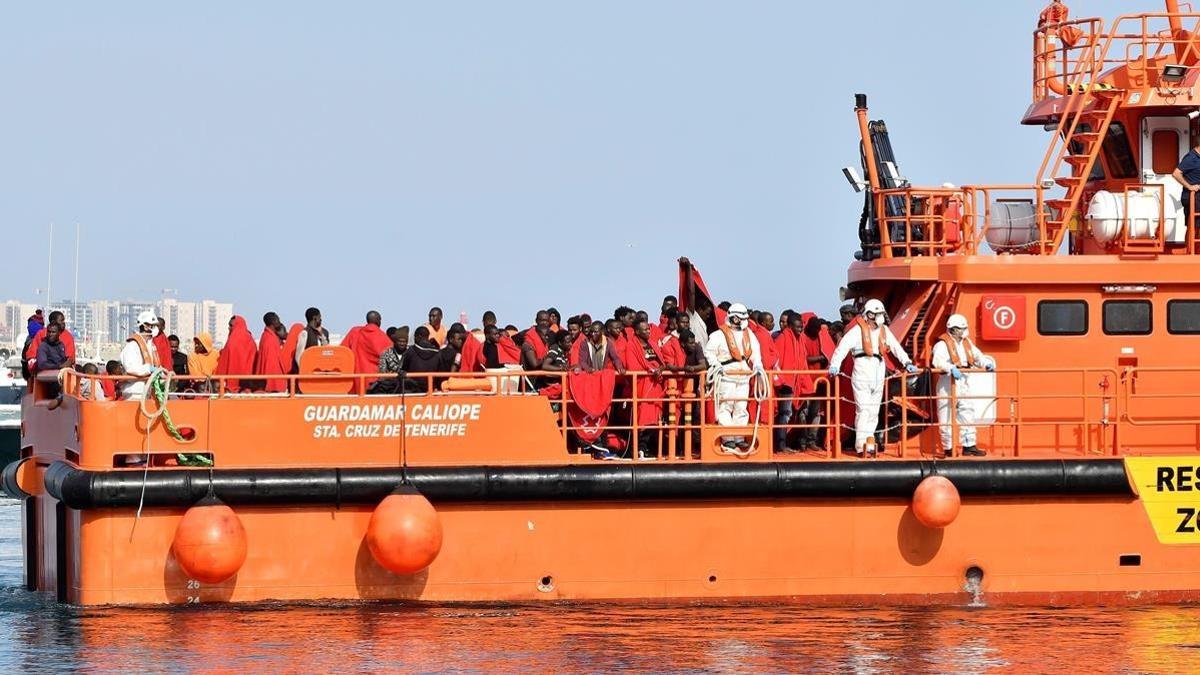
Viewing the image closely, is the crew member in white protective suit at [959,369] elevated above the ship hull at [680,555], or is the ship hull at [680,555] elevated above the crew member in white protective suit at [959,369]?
the crew member in white protective suit at [959,369]

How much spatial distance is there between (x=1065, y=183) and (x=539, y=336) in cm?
441

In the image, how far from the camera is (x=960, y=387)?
13016 mm

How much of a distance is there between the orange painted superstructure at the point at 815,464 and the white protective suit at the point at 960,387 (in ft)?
0.62

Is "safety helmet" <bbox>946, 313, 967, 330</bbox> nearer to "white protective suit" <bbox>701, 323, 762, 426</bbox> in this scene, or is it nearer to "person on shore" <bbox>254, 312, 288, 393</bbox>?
"white protective suit" <bbox>701, 323, 762, 426</bbox>

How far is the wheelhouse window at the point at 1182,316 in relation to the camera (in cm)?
1339

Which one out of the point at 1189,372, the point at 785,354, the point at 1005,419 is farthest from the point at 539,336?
the point at 1189,372

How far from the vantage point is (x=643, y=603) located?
12.6m

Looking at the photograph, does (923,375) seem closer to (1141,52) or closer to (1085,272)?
(1085,272)

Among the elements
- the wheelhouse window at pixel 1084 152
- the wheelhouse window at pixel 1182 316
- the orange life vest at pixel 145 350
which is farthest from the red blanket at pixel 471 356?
the wheelhouse window at pixel 1182 316

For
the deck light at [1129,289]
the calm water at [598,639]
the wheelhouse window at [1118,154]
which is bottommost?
the calm water at [598,639]

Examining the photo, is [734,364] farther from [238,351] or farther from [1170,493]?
[238,351]

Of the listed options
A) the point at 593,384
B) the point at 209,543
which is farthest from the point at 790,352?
the point at 209,543

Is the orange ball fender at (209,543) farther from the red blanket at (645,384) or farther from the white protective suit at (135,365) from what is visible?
the red blanket at (645,384)

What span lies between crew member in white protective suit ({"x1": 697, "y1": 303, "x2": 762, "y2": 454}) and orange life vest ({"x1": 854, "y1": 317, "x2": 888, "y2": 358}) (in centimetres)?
78
